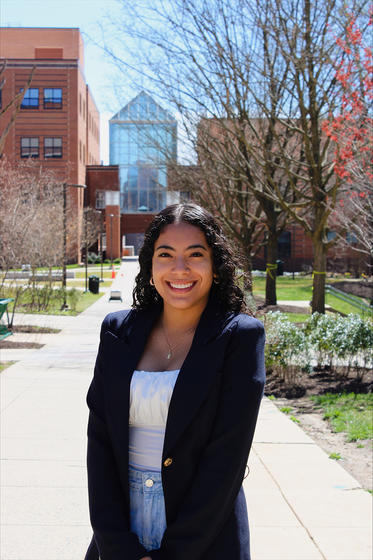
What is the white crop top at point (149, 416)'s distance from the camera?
2061 millimetres

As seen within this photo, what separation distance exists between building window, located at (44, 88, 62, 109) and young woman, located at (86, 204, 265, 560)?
2092 inches

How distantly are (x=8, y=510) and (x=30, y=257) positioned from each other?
17.1m

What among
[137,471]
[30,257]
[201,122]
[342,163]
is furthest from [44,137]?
[137,471]

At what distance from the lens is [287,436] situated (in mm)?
6348

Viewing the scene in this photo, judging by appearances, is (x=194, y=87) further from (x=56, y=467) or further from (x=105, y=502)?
(x=105, y=502)

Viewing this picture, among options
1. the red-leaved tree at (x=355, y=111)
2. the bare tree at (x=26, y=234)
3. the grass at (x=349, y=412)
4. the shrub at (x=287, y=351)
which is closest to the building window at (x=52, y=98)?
the bare tree at (x=26, y=234)

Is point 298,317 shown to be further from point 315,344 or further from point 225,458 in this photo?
point 225,458

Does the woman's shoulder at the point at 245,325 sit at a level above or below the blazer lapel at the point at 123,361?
above

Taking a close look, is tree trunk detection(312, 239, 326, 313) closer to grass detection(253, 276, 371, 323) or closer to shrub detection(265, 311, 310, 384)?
grass detection(253, 276, 371, 323)

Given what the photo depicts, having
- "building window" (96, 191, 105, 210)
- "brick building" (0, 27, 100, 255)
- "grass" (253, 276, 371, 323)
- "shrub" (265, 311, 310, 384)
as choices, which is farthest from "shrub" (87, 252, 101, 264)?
"shrub" (265, 311, 310, 384)

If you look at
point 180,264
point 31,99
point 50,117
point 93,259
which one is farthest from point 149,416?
point 31,99

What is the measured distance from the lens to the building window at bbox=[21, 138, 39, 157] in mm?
51875

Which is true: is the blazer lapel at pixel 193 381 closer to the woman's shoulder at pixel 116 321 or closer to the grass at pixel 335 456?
the woman's shoulder at pixel 116 321

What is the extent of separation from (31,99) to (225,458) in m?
54.0
